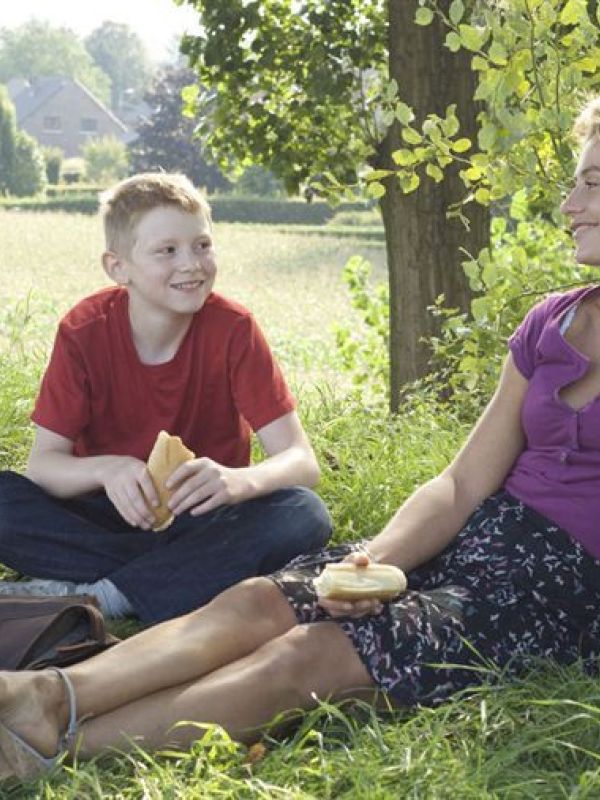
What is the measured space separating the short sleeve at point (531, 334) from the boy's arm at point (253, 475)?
695 mm

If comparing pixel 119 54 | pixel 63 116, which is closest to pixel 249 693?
pixel 63 116

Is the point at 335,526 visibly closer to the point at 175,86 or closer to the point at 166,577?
the point at 166,577

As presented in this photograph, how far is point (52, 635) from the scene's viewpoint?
3086 millimetres

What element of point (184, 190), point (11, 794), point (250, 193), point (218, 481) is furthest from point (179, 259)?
point (250, 193)

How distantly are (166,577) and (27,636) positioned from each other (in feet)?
2.28

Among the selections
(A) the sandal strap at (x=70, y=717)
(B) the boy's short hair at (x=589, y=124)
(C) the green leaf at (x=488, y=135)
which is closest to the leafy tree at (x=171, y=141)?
(C) the green leaf at (x=488, y=135)

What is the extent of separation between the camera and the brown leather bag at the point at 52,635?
3018mm

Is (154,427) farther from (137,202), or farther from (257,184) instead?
(257,184)

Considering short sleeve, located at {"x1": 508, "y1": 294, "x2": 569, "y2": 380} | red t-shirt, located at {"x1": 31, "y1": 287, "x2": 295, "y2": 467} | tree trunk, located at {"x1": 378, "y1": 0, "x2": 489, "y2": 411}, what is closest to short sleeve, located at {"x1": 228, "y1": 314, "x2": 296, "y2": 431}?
red t-shirt, located at {"x1": 31, "y1": 287, "x2": 295, "y2": 467}

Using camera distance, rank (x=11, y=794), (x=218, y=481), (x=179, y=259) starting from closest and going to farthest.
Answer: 1. (x=11, y=794)
2. (x=218, y=481)
3. (x=179, y=259)

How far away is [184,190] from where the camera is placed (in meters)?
3.87

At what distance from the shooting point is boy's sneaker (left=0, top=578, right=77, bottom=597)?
3920 millimetres

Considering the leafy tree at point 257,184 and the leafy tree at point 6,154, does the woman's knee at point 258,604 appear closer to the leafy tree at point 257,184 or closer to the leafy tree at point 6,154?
the leafy tree at point 257,184

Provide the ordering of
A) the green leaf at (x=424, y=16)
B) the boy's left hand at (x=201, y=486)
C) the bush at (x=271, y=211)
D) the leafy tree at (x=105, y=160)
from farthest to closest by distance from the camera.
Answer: the leafy tree at (x=105, y=160)
the bush at (x=271, y=211)
the green leaf at (x=424, y=16)
the boy's left hand at (x=201, y=486)
